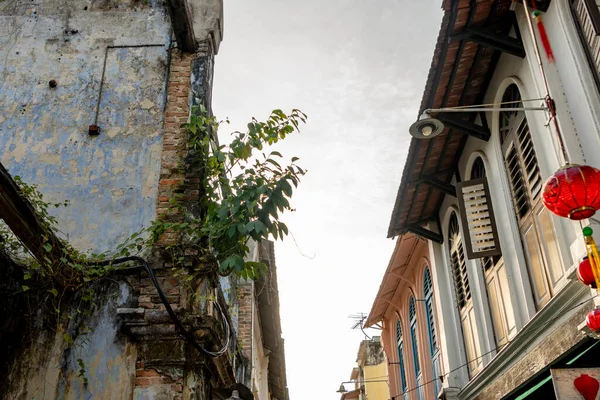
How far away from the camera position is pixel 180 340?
20.9 ft

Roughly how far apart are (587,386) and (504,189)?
3.27m

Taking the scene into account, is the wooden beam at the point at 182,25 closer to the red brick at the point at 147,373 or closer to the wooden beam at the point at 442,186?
the wooden beam at the point at 442,186

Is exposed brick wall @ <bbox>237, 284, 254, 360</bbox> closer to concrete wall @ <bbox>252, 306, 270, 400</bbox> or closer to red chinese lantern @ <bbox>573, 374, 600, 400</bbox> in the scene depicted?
concrete wall @ <bbox>252, 306, 270, 400</bbox>

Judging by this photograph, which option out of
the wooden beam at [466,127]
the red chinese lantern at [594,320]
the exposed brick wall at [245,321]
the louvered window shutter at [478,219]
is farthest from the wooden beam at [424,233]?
the red chinese lantern at [594,320]

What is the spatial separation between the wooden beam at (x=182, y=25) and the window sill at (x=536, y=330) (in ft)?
18.3

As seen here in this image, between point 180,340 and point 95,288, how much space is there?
4.03 feet

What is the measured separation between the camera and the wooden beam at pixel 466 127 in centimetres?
801

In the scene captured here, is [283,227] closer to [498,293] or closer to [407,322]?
[498,293]

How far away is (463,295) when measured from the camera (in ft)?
31.9

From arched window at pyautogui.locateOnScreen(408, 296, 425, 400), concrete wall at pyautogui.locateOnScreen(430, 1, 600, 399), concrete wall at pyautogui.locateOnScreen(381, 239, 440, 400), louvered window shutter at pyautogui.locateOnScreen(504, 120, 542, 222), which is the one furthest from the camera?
arched window at pyautogui.locateOnScreen(408, 296, 425, 400)

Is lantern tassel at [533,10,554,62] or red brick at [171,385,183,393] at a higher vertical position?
lantern tassel at [533,10,554,62]

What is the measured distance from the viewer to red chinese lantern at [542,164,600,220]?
415 centimetres

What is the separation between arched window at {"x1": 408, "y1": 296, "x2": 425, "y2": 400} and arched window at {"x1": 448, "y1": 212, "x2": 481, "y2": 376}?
2.94 meters

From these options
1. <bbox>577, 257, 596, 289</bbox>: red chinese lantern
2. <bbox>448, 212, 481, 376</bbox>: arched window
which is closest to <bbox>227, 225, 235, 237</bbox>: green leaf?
<bbox>577, 257, 596, 289</bbox>: red chinese lantern
